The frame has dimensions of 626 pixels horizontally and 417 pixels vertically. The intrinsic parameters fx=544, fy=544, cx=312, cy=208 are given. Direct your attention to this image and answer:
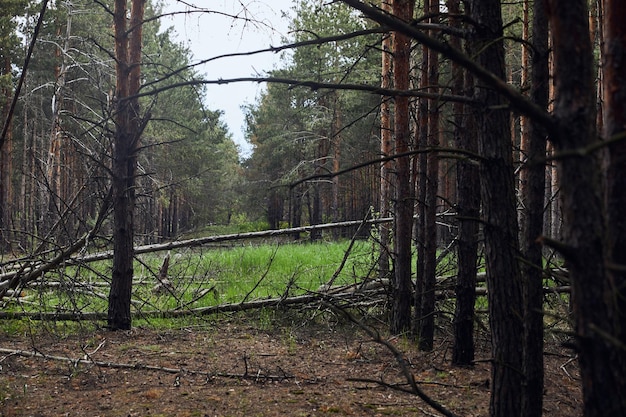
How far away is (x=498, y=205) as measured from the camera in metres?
2.44

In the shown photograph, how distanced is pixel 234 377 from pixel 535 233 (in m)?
3.11

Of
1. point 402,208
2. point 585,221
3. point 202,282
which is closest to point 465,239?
point 402,208

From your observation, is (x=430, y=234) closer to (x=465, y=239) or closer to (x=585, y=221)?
(x=465, y=239)

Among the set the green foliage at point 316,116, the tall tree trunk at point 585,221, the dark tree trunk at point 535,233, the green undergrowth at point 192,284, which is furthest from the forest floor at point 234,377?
the green foliage at point 316,116

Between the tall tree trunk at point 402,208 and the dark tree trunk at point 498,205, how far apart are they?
3.90 metres

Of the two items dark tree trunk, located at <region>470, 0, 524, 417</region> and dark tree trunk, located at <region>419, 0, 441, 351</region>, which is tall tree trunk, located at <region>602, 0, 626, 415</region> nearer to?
dark tree trunk, located at <region>470, 0, 524, 417</region>

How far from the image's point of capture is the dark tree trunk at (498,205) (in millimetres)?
2424

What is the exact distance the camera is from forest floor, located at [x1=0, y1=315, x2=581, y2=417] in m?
4.24

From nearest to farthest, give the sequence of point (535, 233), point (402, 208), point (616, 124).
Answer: point (616, 124), point (535, 233), point (402, 208)

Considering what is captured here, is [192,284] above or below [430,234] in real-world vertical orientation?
below

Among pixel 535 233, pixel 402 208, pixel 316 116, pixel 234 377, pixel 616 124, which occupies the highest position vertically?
pixel 316 116

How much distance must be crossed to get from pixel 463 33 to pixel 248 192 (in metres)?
43.3

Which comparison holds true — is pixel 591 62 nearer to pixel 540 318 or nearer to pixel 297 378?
pixel 540 318

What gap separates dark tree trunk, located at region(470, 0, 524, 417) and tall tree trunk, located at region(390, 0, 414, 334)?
3.90 meters
